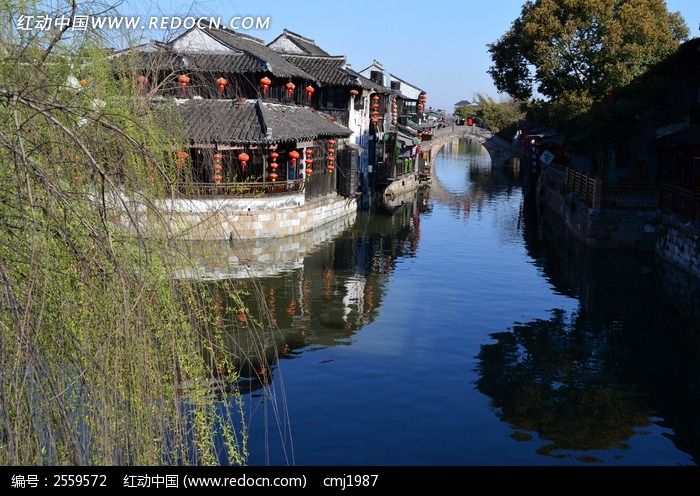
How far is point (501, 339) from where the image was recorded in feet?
50.9

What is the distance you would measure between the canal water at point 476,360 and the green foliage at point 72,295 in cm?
120

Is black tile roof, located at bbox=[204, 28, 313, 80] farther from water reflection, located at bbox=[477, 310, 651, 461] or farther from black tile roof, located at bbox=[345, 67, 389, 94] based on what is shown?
water reflection, located at bbox=[477, 310, 651, 461]

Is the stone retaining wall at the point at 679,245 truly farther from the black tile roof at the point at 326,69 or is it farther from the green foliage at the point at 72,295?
the green foliage at the point at 72,295

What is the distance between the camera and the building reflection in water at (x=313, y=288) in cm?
1398

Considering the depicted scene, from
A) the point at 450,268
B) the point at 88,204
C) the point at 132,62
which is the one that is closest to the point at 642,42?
the point at 450,268

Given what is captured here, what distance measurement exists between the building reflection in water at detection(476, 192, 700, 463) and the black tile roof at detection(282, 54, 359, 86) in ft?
58.8

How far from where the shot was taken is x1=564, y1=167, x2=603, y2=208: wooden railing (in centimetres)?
2509

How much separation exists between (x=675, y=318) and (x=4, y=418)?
52.7 ft

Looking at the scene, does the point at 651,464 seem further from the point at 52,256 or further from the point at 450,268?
the point at 450,268

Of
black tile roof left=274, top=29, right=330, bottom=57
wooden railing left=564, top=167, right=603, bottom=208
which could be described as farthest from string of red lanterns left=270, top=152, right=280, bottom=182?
black tile roof left=274, top=29, right=330, bottom=57

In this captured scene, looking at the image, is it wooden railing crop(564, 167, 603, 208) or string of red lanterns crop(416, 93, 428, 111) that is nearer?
wooden railing crop(564, 167, 603, 208)

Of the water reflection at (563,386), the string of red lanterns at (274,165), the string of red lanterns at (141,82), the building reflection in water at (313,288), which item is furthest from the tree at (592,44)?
the string of red lanterns at (141,82)

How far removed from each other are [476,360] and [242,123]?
14432 millimetres
